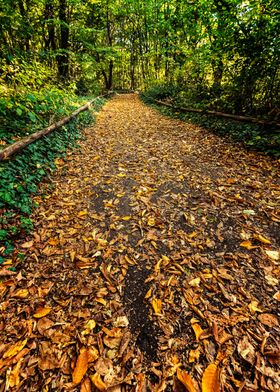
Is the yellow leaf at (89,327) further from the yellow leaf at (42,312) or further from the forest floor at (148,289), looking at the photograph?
the yellow leaf at (42,312)

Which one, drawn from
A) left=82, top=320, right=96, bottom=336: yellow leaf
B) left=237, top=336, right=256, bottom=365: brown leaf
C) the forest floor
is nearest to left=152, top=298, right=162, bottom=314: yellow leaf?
the forest floor

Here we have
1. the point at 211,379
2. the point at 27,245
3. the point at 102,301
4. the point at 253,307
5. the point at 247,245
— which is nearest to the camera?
the point at 211,379

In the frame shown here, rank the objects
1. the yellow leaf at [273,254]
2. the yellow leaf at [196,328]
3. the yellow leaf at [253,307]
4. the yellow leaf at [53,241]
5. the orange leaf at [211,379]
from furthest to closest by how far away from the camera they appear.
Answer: the yellow leaf at [53,241] < the yellow leaf at [273,254] < the yellow leaf at [253,307] < the yellow leaf at [196,328] < the orange leaf at [211,379]

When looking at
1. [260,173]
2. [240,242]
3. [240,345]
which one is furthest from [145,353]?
[260,173]

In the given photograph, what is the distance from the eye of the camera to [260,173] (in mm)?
3826

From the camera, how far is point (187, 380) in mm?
1387

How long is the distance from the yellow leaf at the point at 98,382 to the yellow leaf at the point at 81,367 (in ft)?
0.25

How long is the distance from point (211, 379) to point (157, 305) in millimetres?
625

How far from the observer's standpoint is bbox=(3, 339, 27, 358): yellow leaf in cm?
154

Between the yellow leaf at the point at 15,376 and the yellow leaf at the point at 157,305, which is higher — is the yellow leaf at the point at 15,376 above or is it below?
below

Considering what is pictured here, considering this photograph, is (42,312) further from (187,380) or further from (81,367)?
(187,380)

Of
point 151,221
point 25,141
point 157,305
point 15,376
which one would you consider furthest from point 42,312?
point 25,141

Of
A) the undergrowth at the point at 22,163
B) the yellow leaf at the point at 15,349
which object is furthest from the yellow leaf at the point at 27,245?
the yellow leaf at the point at 15,349

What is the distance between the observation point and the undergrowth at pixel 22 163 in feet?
8.48
